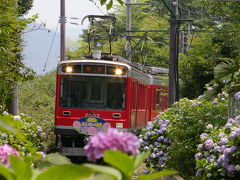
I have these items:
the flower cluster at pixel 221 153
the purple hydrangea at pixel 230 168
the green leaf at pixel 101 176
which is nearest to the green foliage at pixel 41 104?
the flower cluster at pixel 221 153

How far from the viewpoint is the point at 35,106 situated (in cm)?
2619

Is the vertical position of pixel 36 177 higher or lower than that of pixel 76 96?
higher

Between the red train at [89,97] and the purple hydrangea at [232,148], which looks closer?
the purple hydrangea at [232,148]

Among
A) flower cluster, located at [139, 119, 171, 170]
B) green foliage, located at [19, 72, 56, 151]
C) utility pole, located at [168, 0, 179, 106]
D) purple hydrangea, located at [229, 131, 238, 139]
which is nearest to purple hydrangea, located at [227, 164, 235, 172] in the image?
purple hydrangea, located at [229, 131, 238, 139]

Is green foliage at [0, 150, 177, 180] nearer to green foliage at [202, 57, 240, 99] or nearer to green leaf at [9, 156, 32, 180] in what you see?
green leaf at [9, 156, 32, 180]

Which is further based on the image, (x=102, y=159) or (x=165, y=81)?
(x=165, y=81)

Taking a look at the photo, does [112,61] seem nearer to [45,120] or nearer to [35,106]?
[45,120]

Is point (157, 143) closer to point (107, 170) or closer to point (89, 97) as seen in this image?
point (89, 97)

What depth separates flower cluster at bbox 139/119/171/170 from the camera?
12250 millimetres

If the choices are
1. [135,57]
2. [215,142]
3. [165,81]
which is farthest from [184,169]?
[135,57]

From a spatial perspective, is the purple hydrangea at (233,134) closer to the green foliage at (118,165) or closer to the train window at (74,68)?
the green foliage at (118,165)

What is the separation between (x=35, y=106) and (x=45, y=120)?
18.1 ft

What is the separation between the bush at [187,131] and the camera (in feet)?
35.4

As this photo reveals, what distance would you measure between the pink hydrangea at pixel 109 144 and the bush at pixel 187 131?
29.0ft
